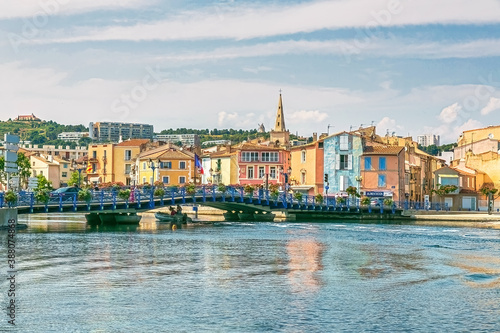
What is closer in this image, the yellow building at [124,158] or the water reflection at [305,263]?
the water reflection at [305,263]

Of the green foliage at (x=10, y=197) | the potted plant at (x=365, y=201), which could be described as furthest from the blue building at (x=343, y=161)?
the green foliage at (x=10, y=197)

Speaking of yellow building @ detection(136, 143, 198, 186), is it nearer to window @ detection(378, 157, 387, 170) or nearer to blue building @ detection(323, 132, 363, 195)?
blue building @ detection(323, 132, 363, 195)

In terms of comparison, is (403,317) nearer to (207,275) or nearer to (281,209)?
(207,275)

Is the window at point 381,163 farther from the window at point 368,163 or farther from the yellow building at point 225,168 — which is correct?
the yellow building at point 225,168

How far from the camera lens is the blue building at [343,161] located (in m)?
113

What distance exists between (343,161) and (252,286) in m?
81.7

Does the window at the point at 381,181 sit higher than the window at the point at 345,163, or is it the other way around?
the window at the point at 345,163

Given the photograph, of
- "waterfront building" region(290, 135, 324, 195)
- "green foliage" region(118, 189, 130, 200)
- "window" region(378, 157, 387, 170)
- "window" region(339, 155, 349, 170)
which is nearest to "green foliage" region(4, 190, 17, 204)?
"green foliage" region(118, 189, 130, 200)

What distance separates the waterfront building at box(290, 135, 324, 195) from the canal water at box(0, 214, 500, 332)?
2290 inches

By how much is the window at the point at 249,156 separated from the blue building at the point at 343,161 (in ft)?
52.9

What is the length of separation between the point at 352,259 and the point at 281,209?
151 feet

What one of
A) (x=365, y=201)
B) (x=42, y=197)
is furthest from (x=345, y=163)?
(x=42, y=197)

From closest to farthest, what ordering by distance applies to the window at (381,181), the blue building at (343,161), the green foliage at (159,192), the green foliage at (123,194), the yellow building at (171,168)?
the green foliage at (123,194) < the green foliage at (159,192) < the window at (381,181) < the blue building at (343,161) < the yellow building at (171,168)

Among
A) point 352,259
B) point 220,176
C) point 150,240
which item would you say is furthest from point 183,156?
point 352,259
